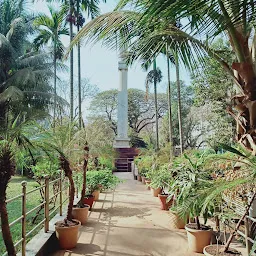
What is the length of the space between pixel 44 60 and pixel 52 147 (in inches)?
473

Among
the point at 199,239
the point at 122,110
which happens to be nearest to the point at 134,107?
the point at 122,110

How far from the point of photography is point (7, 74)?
1420cm

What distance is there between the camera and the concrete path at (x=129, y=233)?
3629mm

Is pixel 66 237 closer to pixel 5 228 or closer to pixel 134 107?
pixel 5 228

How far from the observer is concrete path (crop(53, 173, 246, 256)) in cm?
363


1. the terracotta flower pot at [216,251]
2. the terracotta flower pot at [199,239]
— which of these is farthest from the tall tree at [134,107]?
the terracotta flower pot at [216,251]

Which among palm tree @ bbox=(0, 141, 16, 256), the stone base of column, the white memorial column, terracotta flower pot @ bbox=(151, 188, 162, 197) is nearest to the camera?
palm tree @ bbox=(0, 141, 16, 256)

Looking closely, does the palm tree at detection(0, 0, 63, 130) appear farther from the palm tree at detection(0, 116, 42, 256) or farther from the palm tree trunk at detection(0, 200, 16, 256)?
the palm tree trunk at detection(0, 200, 16, 256)

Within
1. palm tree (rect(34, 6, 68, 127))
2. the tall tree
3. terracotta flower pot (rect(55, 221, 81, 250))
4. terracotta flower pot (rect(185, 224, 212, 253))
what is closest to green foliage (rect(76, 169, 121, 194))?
terracotta flower pot (rect(55, 221, 81, 250))

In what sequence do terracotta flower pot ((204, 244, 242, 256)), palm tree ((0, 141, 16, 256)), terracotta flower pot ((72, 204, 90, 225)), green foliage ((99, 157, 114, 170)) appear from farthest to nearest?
green foliage ((99, 157, 114, 170)), terracotta flower pot ((72, 204, 90, 225)), terracotta flower pot ((204, 244, 242, 256)), palm tree ((0, 141, 16, 256))

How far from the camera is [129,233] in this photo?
4.40 metres

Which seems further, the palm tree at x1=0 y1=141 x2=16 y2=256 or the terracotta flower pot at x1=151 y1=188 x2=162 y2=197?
the terracotta flower pot at x1=151 y1=188 x2=162 y2=197

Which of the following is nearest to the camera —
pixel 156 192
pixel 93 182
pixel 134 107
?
pixel 93 182

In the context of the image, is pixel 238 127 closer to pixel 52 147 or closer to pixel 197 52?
pixel 197 52
